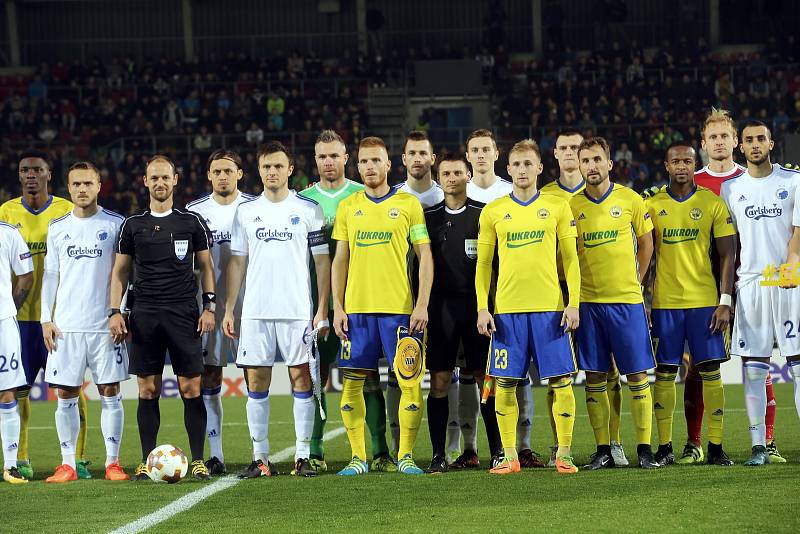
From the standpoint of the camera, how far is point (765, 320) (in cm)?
764

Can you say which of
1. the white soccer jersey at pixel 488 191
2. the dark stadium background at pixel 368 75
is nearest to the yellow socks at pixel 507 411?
the white soccer jersey at pixel 488 191

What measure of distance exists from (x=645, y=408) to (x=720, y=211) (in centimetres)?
→ 145

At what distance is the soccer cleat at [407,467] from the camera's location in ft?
24.8

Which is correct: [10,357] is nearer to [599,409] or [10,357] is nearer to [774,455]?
[599,409]

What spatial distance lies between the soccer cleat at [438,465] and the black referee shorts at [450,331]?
605 millimetres

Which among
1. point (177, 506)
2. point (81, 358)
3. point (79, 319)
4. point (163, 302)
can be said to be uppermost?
point (163, 302)

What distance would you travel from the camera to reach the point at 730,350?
25.9ft

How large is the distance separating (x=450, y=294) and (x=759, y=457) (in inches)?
91.7

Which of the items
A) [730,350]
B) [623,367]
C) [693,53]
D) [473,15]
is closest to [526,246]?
[623,367]

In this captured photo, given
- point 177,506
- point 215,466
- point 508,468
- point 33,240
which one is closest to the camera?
point 177,506

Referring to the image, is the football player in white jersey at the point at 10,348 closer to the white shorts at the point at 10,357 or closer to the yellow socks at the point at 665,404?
the white shorts at the point at 10,357

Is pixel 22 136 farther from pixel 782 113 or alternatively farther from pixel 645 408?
pixel 645 408

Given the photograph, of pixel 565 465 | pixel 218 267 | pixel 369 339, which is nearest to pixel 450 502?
pixel 565 465

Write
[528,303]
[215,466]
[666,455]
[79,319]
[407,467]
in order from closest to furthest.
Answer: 1. [528,303]
2. [407,467]
3. [666,455]
4. [79,319]
5. [215,466]
